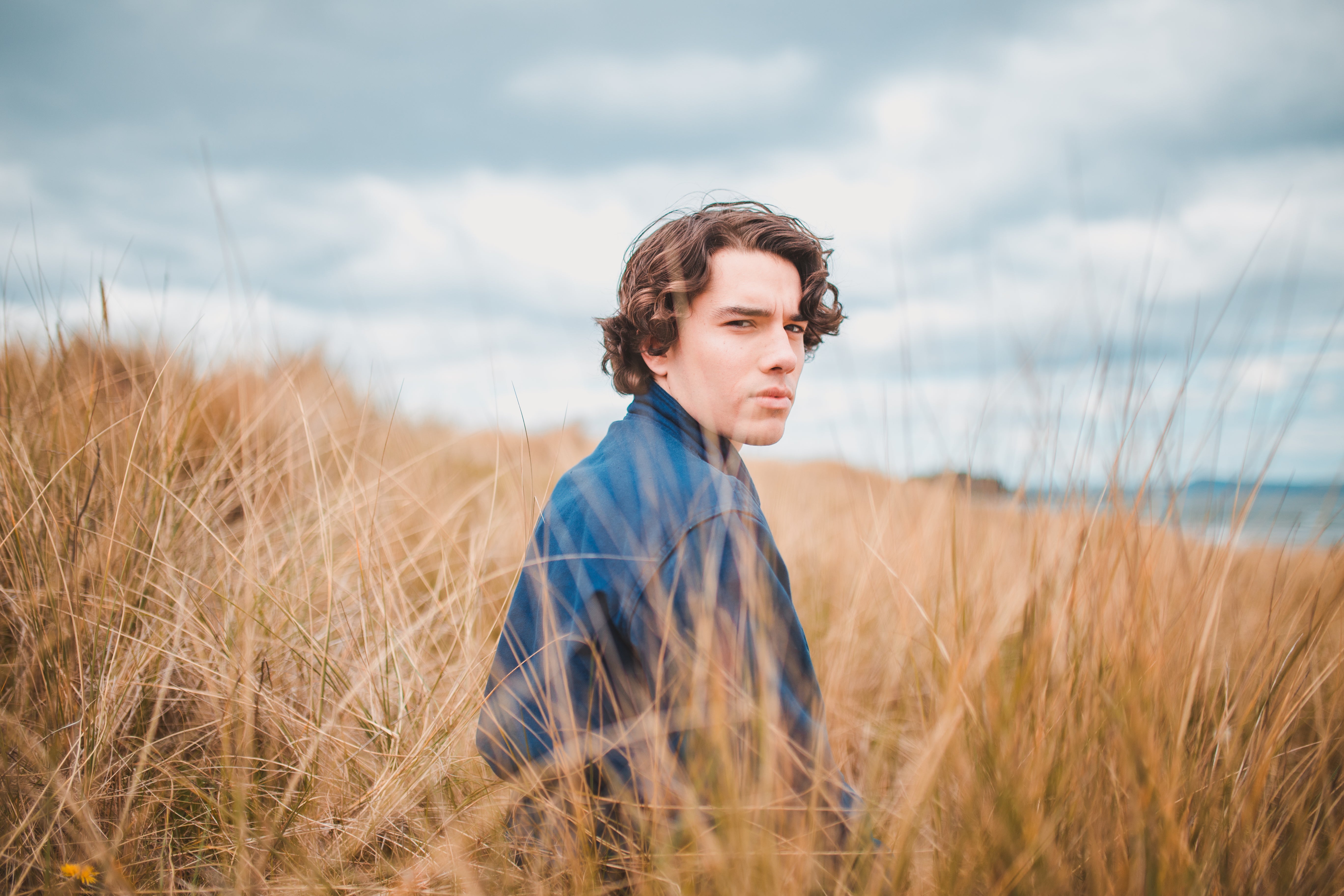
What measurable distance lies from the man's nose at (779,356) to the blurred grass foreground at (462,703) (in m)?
0.45

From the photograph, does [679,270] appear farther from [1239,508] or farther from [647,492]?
[1239,508]

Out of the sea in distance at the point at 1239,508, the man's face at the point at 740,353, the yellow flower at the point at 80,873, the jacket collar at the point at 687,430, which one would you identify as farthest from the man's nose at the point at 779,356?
the yellow flower at the point at 80,873

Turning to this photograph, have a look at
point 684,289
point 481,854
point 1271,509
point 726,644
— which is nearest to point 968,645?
point 726,644

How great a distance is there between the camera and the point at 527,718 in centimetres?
127

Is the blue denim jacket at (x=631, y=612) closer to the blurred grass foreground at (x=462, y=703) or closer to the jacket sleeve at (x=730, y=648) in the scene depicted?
the jacket sleeve at (x=730, y=648)

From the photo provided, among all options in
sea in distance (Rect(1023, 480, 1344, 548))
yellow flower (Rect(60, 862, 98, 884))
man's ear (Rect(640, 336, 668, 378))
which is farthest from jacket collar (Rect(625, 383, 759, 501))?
yellow flower (Rect(60, 862, 98, 884))

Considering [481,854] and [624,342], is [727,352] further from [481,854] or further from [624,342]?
[481,854]

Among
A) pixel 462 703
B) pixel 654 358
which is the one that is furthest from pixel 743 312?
pixel 462 703

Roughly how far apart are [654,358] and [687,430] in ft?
0.88

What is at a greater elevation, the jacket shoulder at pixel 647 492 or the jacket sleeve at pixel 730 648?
the jacket shoulder at pixel 647 492

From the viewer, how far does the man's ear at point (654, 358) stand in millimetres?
1547

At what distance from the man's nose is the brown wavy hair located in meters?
0.21

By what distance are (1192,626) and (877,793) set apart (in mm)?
726

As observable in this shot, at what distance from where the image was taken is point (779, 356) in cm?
137
